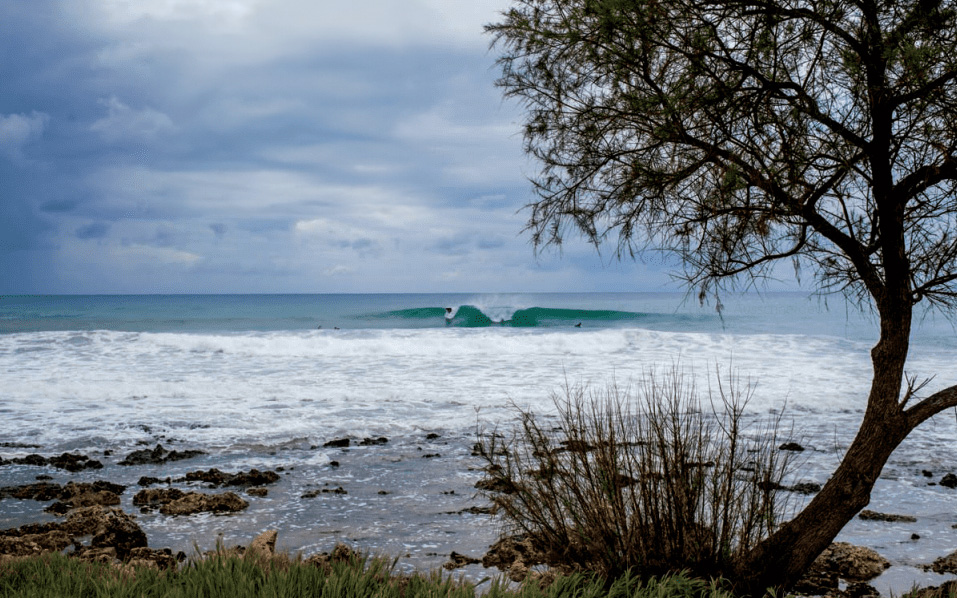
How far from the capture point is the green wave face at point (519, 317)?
151ft

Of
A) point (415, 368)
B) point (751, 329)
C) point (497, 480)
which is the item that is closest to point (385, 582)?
point (497, 480)

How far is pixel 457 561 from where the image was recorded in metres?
6.00

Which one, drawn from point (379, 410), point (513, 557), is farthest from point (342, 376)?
point (513, 557)

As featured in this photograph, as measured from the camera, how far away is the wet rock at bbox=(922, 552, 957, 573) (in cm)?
595

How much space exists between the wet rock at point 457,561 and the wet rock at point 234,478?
364cm

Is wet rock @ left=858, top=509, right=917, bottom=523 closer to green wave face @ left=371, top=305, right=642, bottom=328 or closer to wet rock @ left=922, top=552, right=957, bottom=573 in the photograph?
wet rock @ left=922, top=552, right=957, bottom=573

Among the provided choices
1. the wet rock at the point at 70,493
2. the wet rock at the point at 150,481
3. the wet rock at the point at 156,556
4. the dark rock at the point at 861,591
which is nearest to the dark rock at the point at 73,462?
the wet rock at the point at 70,493

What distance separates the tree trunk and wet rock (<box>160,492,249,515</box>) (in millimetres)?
5347

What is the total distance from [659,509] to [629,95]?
2.82 metres

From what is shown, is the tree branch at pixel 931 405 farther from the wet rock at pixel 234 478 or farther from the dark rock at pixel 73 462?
the dark rock at pixel 73 462

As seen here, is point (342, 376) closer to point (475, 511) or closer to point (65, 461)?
point (65, 461)

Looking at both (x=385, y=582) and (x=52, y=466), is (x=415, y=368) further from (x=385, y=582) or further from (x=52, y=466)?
(x=385, y=582)

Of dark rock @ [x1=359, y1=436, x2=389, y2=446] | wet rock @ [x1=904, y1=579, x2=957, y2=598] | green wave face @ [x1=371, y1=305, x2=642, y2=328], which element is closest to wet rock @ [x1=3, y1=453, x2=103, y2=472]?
dark rock @ [x1=359, y1=436, x2=389, y2=446]

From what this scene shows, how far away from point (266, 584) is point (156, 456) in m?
7.68
